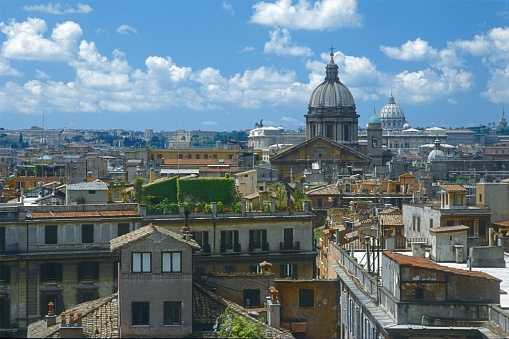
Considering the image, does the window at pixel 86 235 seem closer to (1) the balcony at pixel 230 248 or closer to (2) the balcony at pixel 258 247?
(1) the balcony at pixel 230 248

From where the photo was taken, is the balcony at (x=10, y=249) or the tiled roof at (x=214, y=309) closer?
the tiled roof at (x=214, y=309)

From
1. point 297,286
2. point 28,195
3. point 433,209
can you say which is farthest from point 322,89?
point 297,286

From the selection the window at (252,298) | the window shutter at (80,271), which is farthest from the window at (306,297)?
the window shutter at (80,271)

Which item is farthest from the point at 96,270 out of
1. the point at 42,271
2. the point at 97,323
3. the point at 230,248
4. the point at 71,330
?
the point at 71,330

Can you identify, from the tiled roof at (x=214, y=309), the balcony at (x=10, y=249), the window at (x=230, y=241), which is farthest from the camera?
the window at (x=230, y=241)

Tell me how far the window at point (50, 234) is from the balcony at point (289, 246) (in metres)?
8.30

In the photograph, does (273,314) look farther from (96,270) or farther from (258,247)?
(258,247)

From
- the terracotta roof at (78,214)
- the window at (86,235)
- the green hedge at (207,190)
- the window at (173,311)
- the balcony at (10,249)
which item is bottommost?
the window at (173,311)

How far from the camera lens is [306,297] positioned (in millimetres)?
30844

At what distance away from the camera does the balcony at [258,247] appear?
133 ft

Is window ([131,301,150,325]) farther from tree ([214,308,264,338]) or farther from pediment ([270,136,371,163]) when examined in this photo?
pediment ([270,136,371,163])

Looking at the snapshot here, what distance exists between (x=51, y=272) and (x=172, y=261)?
1335 cm

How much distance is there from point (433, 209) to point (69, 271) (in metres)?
13.4

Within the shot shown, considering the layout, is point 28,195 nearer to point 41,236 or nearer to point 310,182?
point 41,236
